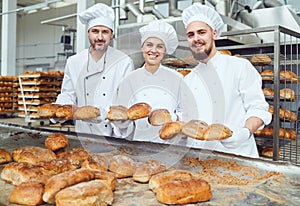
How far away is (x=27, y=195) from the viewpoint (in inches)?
42.8

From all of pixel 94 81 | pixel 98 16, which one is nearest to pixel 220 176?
pixel 94 81

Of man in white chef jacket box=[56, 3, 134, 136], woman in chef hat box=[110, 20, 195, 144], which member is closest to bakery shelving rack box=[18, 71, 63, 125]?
man in white chef jacket box=[56, 3, 134, 136]

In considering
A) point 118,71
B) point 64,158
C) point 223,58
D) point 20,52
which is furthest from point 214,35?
point 20,52

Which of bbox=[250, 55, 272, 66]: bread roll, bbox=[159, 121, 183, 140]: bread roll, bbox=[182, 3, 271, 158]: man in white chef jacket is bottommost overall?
bbox=[159, 121, 183, 140]: bread roll

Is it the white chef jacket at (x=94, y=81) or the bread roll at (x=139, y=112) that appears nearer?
the bread roll at (x=139, y=112)

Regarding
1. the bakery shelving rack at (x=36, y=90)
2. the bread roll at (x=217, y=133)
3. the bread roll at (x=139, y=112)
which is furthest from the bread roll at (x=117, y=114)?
the bakery shelving rack at (x=36, y=90)

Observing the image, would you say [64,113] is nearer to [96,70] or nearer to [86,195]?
[96,70]

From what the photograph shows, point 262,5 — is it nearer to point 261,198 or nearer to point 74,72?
point 74,72

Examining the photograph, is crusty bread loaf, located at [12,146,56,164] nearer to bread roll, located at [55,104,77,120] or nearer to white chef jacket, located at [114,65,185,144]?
bread roll, located at [55,104,77,120]

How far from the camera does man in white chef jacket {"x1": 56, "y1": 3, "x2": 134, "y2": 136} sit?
2.49 m

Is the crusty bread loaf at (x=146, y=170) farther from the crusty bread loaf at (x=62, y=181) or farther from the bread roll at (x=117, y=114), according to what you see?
the bread roll at (x=117, y=114)

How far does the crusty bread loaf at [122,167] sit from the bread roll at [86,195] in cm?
26

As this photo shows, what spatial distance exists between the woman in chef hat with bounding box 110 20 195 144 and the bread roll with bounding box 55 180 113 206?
1.19m

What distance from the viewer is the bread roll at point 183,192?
1.10 m
